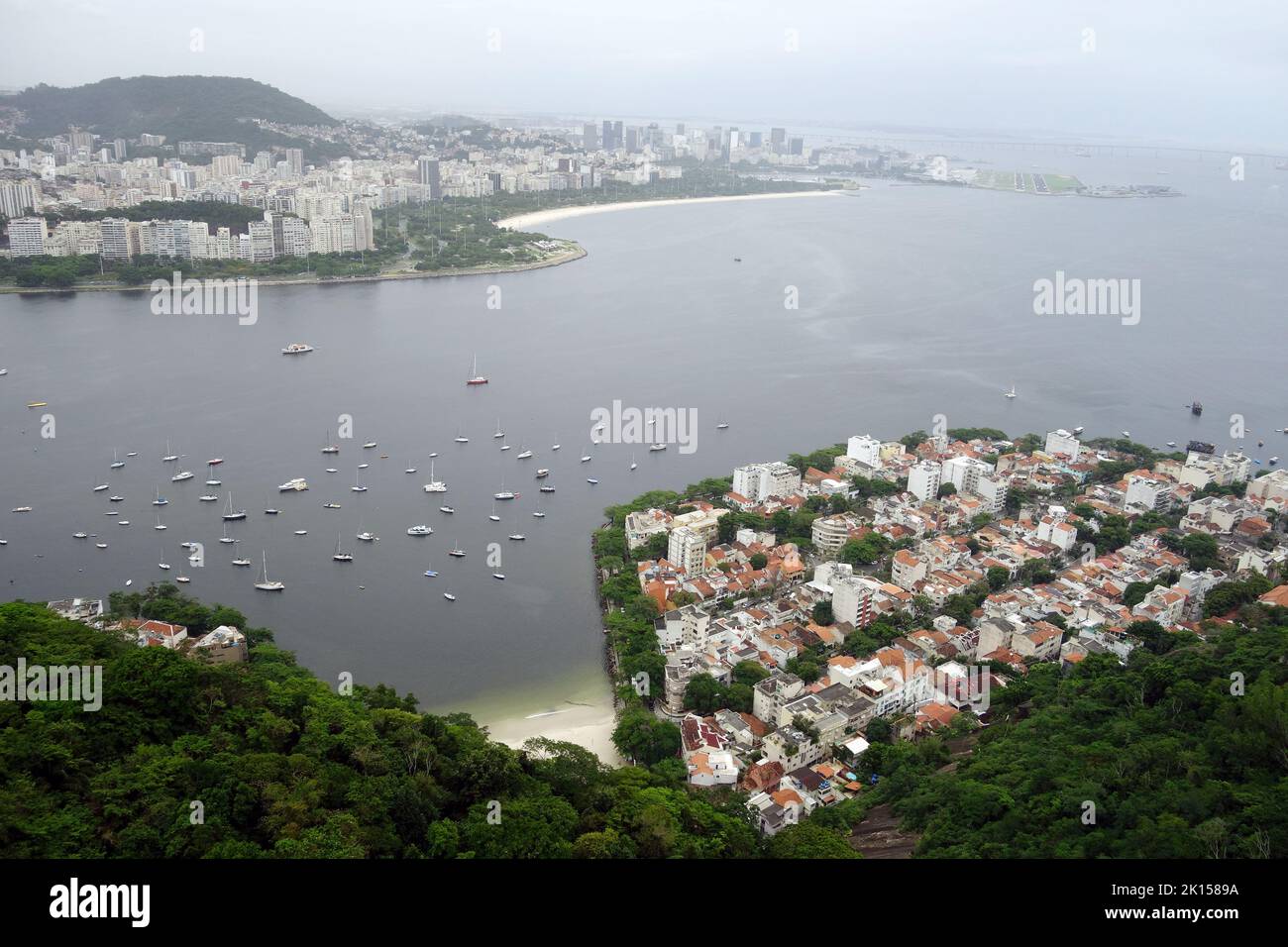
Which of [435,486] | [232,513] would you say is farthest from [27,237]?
[435,486]

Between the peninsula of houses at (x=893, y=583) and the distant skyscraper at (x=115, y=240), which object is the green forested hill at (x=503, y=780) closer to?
the peninsula of houses at (x=893, y=583)

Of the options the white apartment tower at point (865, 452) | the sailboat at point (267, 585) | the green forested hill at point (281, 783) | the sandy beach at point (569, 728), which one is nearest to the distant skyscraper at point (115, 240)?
the sailboat at point (267, 585)

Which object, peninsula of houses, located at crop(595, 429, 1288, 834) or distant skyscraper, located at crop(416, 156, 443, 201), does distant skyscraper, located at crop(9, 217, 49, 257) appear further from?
peninsula of houses, located at crop(595, 429, 1288, 834)

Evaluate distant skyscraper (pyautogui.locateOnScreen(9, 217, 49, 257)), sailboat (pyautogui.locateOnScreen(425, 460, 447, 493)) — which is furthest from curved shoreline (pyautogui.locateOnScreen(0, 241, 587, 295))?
sailboat (pyautogui.locateOnScreen(425, 460, 447, 493))

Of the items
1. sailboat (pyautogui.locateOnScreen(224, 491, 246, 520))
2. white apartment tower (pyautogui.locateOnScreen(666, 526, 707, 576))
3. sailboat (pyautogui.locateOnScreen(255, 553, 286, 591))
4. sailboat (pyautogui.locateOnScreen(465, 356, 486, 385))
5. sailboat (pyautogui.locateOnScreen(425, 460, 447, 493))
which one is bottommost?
sailboat (pyautogui.locateOnScreen(255, 553, 286, 591))

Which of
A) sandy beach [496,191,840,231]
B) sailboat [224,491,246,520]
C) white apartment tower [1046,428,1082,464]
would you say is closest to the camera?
sailboat [224,491,246,520]

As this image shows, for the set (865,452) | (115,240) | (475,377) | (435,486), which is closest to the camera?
(435,486)

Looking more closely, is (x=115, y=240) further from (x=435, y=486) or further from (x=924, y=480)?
(x=924, y=480)
